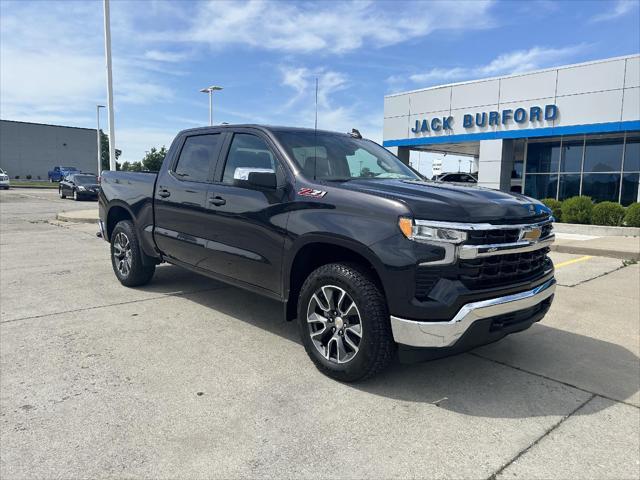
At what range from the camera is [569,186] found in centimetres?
2212

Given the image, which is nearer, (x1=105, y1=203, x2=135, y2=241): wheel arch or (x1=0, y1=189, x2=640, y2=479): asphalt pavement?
(x1=0, y1=189, x2=640, y2=479): asphalt pavement

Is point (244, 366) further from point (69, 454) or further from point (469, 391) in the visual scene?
point (469, 391)

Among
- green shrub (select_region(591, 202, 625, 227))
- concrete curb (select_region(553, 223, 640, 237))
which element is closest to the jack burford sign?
green shrub (select_region(591, 202, 625, 227))

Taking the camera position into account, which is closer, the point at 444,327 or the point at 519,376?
the point at 444,327

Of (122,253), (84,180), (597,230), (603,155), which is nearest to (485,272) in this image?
(122,253)

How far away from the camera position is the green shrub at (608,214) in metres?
15.2

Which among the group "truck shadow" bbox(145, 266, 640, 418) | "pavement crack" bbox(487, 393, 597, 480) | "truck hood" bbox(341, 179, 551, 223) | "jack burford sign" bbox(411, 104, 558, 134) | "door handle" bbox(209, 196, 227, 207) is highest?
"jack burford sign" bbox(411, 104, 558, 134)

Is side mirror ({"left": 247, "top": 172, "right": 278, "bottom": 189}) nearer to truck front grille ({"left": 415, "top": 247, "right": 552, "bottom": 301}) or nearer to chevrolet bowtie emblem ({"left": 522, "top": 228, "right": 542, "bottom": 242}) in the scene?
truck front grille ({"left": 415, "top": 247, "right": 552, "bottom": 301})

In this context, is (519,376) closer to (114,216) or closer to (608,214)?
(114,216)

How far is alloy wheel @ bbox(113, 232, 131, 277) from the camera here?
6238mm

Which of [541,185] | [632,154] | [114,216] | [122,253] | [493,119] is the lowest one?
[122,253]

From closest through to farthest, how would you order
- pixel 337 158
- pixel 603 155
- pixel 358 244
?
pixel 358 244
pixel 337 158
pixel 603 155

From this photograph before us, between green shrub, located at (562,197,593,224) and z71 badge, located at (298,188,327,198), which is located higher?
z71 badge, located at (298,188,327,198)

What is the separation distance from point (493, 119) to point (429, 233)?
21296mm
